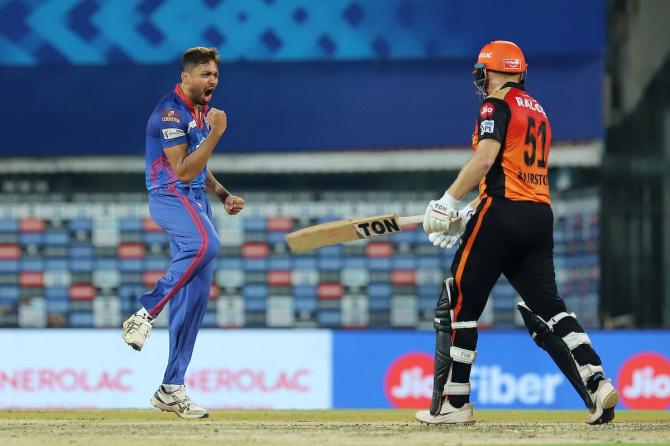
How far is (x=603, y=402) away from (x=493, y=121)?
4.57ft

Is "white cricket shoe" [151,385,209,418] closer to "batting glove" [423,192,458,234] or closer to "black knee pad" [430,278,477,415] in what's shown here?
"black knee pad" [430,278,477,415]

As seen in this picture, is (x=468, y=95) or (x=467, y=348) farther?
(x=468, y=95)

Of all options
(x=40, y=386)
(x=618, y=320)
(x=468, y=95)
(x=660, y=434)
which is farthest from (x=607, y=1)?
(x=660, y=434)

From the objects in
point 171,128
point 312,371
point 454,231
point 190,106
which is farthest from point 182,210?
point 312,371

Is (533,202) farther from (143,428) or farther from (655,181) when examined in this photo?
(655,181)

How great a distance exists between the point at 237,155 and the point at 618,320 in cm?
335

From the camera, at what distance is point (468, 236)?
23.1 feet

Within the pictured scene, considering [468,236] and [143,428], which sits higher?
[468,236]

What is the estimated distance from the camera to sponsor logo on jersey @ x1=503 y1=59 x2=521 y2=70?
7164mm

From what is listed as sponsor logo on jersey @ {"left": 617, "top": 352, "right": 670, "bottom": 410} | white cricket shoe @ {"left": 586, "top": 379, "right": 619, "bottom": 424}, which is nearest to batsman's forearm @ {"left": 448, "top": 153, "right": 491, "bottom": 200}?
white cricket shoe @ {"left": 586, "top": 379, "right": 619, "bottom": 424}

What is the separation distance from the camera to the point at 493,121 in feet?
22.7

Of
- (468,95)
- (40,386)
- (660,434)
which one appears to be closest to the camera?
(660,434)

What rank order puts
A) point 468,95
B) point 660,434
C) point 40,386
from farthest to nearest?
point 468,95
point 40,386
point 660,434

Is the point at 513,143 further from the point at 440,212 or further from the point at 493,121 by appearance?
the point at 440,212
